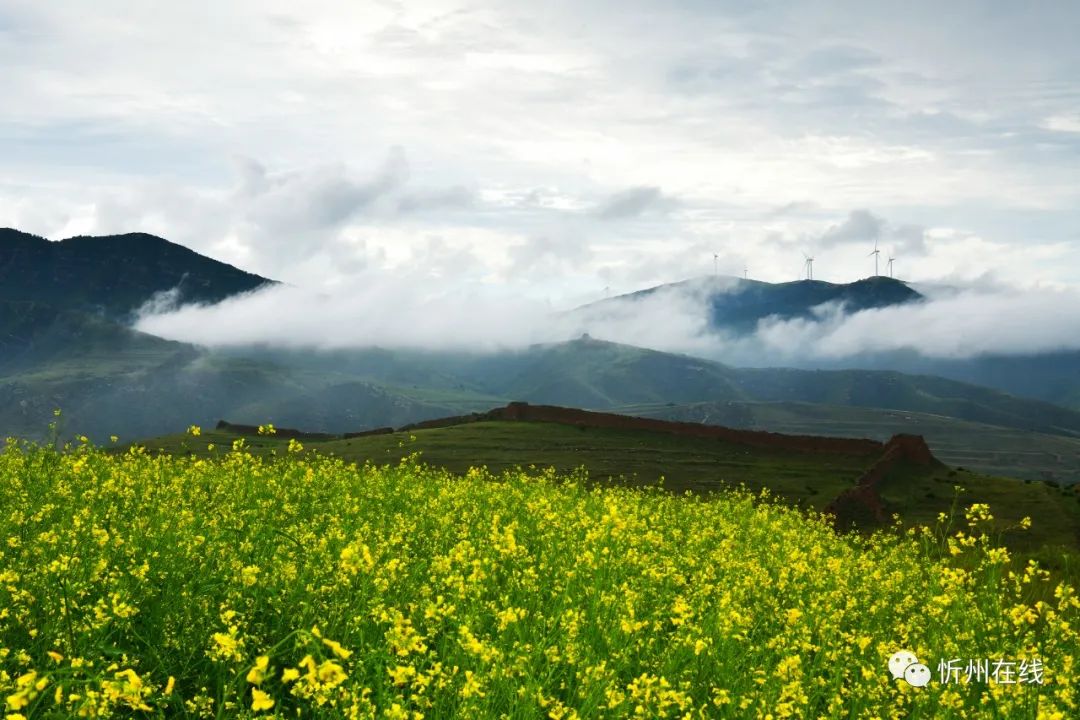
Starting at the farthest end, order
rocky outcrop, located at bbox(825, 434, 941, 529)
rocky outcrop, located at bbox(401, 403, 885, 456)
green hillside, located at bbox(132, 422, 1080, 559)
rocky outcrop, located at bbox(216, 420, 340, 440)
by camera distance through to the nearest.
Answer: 1. rocky outcrop, located at bbox(216, 420, 340, 440)
2. rocky outcrop, located at bbox(401, 403, 885, 456)
3. green hillside, located at bbox(132, 422, 1080, 559)
4. rocky outcrop, located at bbox(825, 434, 941, 529)

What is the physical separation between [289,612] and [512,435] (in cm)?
6382

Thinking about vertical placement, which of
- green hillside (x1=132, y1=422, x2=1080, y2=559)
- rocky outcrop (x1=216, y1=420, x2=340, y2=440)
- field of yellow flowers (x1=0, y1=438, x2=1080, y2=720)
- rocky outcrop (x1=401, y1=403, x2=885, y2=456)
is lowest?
rocky outcrop (x1=216, y1=420, x2=340, y2=440)

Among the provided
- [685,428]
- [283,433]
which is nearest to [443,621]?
[685,428]

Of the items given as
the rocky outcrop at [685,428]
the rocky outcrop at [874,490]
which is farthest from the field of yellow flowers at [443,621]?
the rocky outcrop at [685,428]

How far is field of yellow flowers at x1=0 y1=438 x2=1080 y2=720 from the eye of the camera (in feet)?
22.4

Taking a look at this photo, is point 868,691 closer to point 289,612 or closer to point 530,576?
point 530,576

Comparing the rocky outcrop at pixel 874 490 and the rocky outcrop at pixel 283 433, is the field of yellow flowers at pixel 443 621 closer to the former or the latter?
the rocky outcrop at pixel 874 490

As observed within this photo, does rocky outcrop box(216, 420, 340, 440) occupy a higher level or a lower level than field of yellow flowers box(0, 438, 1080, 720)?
lower

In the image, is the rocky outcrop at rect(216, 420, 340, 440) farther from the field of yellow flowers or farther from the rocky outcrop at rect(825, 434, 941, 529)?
the field of yellow flowers

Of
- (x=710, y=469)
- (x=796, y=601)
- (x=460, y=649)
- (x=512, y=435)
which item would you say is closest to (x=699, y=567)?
(x=796, y=601)


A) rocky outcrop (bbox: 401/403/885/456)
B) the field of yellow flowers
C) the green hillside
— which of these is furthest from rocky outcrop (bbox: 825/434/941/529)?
the field of yellow flowers

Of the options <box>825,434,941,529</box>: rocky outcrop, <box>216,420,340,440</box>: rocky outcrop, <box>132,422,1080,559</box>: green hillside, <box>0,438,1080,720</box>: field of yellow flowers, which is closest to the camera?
<box>0,438,1080,720</box>: field of yellow flowers

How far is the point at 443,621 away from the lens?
934 cm

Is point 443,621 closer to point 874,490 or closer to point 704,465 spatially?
point 874,490
